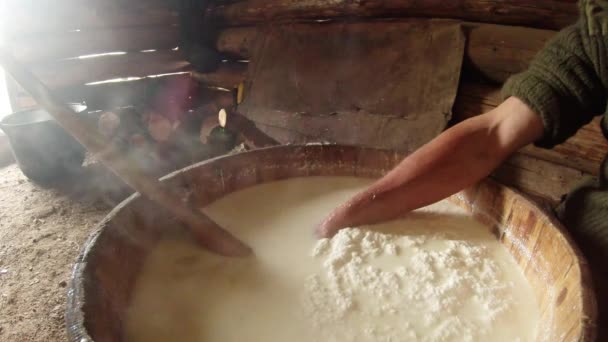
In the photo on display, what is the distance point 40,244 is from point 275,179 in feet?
5.19

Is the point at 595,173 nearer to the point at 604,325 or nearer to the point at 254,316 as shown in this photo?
the point at 604,325

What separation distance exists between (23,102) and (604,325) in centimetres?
448

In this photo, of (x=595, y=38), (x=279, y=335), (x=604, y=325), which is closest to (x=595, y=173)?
(x=595, y=38)

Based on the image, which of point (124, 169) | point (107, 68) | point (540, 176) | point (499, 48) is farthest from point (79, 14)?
point (540, 176)

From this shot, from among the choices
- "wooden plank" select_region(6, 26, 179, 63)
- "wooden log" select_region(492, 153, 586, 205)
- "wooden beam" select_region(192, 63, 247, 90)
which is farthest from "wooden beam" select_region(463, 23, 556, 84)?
"wooden plank" select_region(6, 26, 179, 63)

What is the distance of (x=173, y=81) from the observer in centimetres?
383

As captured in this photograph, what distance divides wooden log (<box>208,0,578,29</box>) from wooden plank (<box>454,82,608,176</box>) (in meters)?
0.38

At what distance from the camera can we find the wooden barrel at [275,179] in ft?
2.82

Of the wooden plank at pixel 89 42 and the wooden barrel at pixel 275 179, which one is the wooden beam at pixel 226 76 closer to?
the wooden plank at pixel 89 42

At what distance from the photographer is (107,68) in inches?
142

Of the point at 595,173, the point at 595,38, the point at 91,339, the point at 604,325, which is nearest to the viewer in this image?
the point at 91,339

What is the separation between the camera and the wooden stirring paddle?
3.28 feet

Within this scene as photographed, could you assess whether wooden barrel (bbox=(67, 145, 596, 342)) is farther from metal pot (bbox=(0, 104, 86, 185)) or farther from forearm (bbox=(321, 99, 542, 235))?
metal pot (bbox=(0, 104, 86, 185))

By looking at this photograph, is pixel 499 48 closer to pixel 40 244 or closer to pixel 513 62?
pixel 513 62
